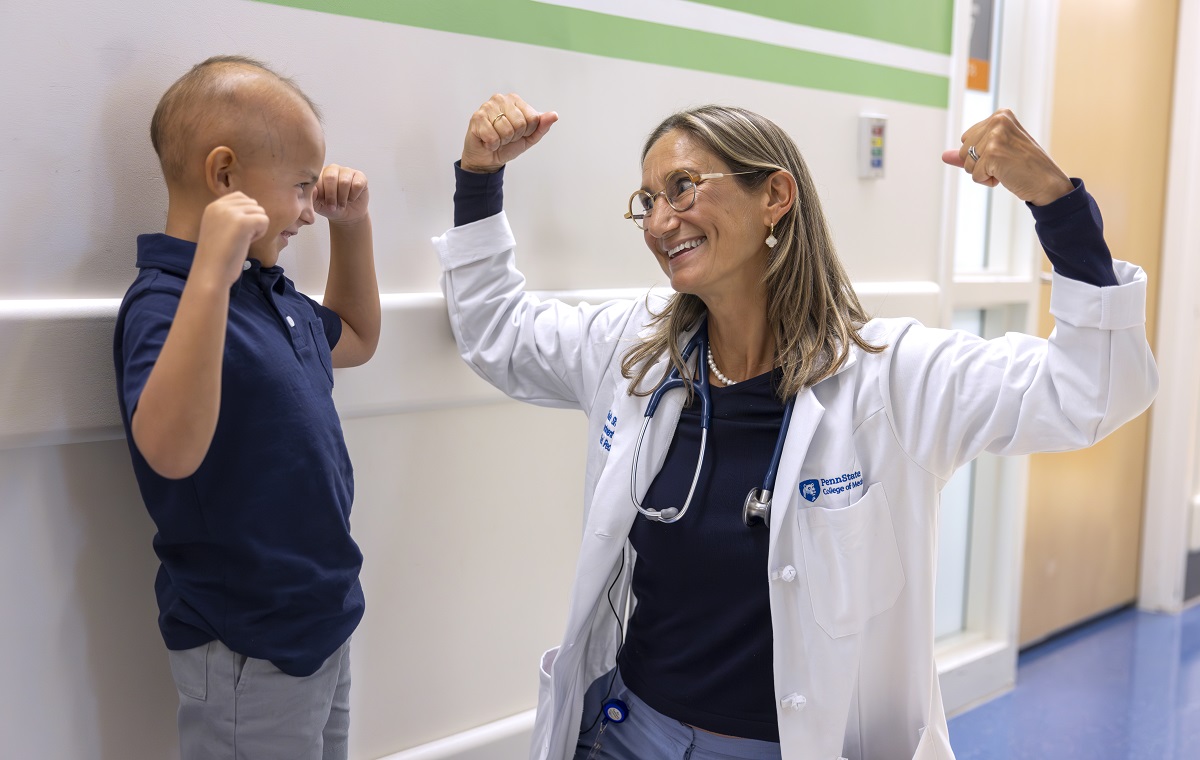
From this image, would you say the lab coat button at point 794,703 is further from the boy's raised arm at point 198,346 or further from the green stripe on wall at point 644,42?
the green stripe on wall at point 644,42

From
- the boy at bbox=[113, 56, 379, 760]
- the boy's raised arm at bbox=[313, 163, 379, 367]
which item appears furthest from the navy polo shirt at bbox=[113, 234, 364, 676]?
the boy's raised arm at bbox=[313, 163, 379, 367]

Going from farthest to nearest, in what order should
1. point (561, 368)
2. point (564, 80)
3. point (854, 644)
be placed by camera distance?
point (564, 80) → point (561, 368) → point (854, 644)

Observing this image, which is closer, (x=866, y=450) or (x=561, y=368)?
(x=866, y=450)

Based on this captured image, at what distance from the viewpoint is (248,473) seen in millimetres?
1193

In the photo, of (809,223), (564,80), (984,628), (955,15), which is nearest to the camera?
(809,223)

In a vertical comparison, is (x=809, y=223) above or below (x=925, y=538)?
above

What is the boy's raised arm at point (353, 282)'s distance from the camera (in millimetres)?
1491

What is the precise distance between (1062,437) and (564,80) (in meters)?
1.09

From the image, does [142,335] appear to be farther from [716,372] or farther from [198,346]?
[716,372]

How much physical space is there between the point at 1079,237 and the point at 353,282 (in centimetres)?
105

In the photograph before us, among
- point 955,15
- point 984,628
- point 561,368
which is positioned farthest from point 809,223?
point 984,628

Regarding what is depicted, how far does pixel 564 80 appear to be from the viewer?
1853 millimetres

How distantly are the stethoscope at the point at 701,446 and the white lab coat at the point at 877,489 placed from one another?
15 mm

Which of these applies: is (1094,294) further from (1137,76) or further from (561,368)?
(1137,76)
